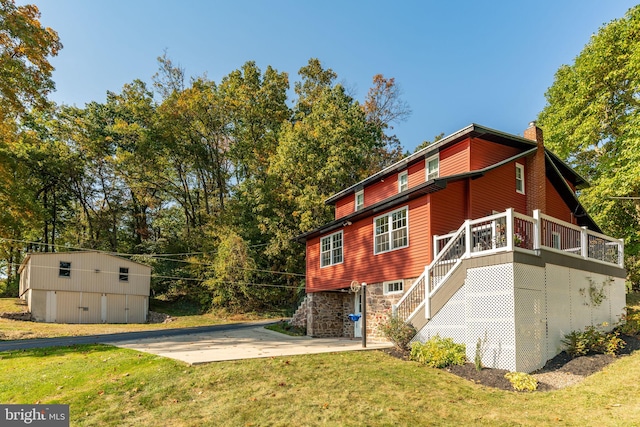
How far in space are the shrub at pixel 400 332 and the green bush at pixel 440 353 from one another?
625mm

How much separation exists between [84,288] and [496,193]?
28.2 meters

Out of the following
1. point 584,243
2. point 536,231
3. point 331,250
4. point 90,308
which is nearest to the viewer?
point 536,231

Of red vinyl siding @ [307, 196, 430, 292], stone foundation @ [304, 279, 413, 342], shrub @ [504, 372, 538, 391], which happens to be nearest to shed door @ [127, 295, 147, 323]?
stone foundation @ [304, 279, 413, 342]

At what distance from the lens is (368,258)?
15.6 metres

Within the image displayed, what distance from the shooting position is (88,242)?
3878cm

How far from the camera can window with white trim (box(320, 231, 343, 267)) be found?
58.5ft

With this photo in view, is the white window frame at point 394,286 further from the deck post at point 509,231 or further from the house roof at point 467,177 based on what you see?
the deck post at point 509,231

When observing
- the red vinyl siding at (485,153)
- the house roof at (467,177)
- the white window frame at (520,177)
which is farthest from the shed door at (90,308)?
the white window frame at (520,177)

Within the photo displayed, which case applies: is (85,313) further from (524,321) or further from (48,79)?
(524,321)

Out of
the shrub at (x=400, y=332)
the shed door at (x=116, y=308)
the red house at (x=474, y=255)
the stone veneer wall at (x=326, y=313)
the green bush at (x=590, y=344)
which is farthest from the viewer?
the shed door at (x=116, y=308)

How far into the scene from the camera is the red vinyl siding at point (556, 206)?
1652 centimetres

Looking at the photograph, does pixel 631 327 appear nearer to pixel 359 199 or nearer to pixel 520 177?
pixel 520 177

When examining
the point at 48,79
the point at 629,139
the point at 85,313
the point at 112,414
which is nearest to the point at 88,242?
the point at 85,313

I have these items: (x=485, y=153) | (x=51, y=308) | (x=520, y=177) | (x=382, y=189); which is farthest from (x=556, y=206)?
(x=51, y=308)
